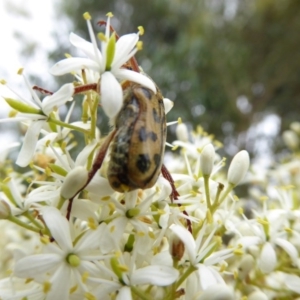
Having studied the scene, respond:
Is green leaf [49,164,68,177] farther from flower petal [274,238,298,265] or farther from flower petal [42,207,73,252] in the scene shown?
flower petal [274,238,298,265]

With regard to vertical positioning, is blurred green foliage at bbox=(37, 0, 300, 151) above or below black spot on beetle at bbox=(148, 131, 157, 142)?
below

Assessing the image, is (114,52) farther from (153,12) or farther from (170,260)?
(153,12)

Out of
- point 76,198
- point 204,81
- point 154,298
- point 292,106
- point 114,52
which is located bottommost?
point 292,106

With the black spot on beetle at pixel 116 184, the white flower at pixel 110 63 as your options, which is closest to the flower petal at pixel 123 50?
the white flower at pixel 110 63

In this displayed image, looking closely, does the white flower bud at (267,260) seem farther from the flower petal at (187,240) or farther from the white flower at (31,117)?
the white flower at (31,117)

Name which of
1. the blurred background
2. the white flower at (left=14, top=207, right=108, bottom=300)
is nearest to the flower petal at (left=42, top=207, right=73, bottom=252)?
the white flower at (left=14, top=207, right=108, bottom=300)

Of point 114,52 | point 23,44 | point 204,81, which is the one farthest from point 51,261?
point 204,81

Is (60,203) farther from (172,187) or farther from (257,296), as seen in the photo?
(257,296)
